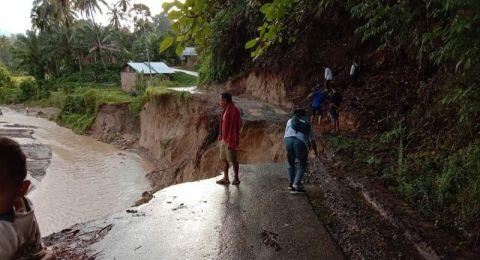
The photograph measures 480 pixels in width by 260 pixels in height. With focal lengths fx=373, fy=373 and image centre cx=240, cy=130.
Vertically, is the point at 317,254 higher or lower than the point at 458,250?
lower

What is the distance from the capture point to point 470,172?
4.90 m

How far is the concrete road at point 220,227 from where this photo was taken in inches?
200

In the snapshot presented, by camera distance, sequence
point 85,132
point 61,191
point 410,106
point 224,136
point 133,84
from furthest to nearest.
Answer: point 133,84, point 85,132, point 61,191, point 410,106, point 224,136

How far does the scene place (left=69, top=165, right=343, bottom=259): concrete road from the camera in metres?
5.08

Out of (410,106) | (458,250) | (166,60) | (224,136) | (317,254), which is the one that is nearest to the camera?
(458,250)

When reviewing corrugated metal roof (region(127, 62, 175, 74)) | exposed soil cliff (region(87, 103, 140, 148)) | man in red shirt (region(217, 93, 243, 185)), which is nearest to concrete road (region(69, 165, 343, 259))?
man in red shirt (region(217, 93, 243, 185))

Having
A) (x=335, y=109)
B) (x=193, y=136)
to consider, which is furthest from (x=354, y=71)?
(x=193, y=136)

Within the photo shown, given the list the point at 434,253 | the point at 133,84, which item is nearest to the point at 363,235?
the point at 434,253

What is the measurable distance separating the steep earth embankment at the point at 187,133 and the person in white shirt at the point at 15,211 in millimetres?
10303

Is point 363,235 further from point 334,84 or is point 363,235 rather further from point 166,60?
point 166,60

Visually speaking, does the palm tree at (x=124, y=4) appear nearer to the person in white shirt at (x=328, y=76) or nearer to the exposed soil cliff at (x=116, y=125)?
the exposed soil cliff at (x=116, y=125)

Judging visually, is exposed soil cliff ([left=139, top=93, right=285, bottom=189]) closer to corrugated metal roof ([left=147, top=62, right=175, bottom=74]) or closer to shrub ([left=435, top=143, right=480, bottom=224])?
shrub ([left=435, top=143, right=480, bottom=224])

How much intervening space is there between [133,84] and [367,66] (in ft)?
94.9


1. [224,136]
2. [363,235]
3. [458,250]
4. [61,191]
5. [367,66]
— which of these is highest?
[367,66]
